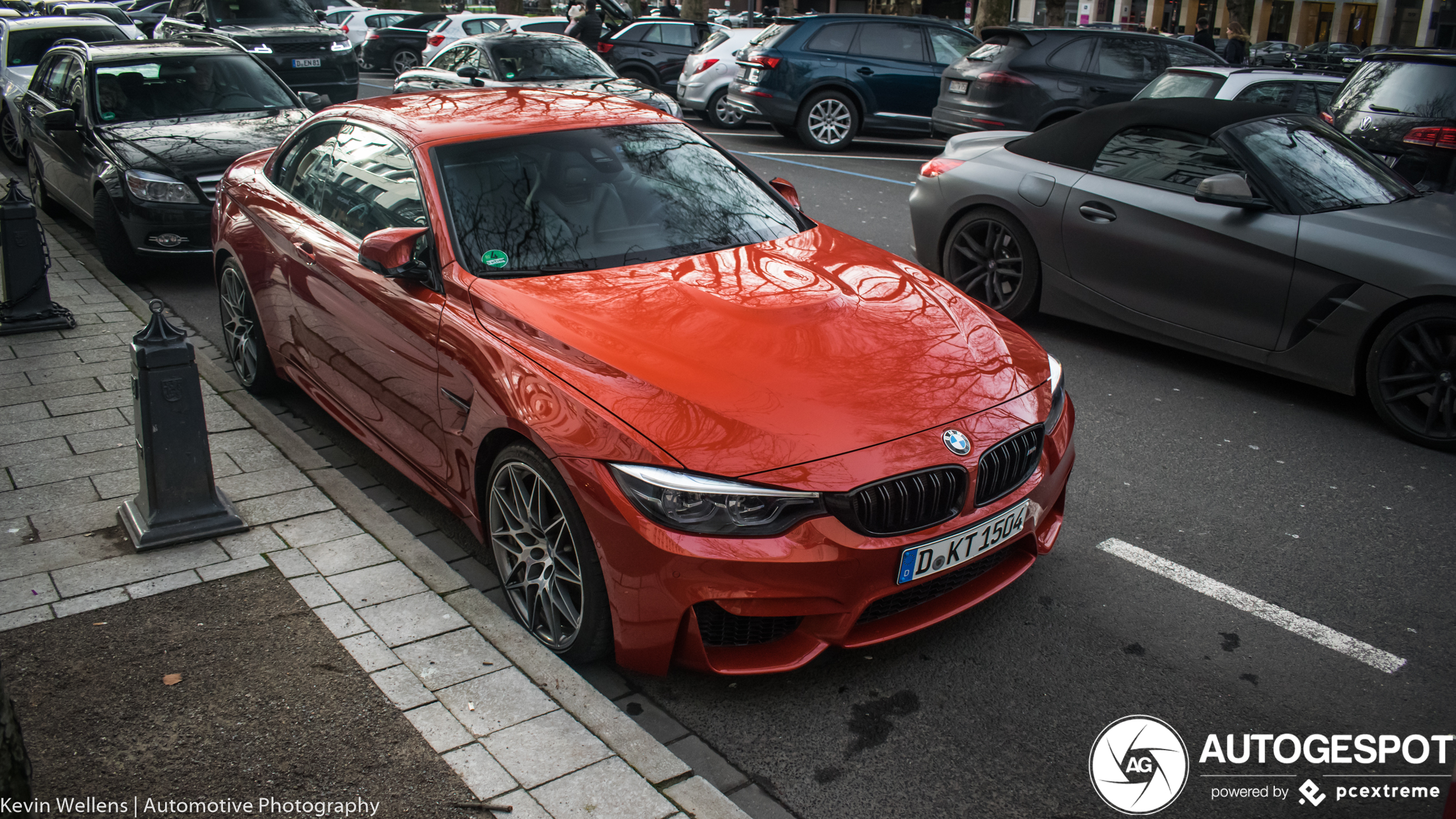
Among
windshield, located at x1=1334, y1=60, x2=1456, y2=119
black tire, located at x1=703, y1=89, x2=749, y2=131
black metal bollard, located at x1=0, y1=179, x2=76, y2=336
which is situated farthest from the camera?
black tire, located at x1=703, y1=89, x2=749, y2=131

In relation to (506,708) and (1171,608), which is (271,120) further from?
(1171,608)

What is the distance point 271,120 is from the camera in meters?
8.73

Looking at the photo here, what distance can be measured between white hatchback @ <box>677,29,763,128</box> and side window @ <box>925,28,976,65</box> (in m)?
2.81

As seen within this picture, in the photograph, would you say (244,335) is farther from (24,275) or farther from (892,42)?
(892,42)

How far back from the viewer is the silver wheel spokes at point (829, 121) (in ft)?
51.8

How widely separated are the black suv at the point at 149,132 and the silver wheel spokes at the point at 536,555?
5.24 meters

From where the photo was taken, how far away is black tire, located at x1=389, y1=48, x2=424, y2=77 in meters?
28.0

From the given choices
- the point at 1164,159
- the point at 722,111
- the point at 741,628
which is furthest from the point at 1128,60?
the point at 741,628

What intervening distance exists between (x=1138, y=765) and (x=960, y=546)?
78cm

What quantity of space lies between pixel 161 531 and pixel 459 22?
21588 mm

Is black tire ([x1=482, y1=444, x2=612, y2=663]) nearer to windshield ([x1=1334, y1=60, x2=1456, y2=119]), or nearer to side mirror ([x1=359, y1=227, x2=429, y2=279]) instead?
side mirror ([x1=359, y1=227, x2=429, y2=279])

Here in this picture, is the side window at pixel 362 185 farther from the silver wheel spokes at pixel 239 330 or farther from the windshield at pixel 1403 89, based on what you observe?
the windshield at pixel 1403 89

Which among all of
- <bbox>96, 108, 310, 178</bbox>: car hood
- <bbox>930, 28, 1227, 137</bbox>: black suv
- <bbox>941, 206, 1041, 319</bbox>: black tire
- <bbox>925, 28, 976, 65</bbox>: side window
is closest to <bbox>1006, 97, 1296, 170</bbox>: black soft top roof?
<bbox>941, 206, 1041, 319</bbox>: black tire

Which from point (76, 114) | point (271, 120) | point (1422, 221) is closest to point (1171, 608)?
point (1422, 221)
